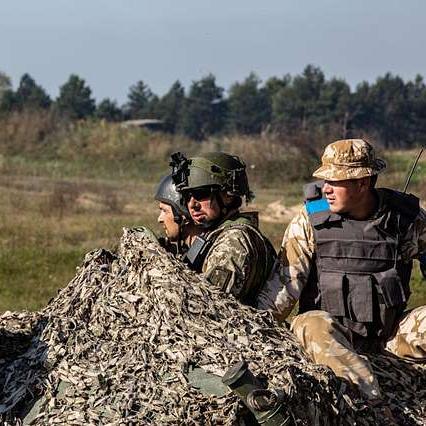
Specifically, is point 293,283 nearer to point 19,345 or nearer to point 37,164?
point 19,345

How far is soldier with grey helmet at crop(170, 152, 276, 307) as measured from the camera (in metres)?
6.48

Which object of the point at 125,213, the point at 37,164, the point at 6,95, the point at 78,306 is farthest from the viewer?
the point at 6,95

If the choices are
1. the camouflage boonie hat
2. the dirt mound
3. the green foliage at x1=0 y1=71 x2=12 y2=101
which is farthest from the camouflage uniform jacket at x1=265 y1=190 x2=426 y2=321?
the green foliage at x1=0 y1=71 x2=12 y2=101

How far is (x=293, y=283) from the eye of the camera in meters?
6.78

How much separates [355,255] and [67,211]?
62.6ft

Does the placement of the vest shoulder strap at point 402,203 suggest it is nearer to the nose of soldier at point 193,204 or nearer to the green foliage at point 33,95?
the nose of soldier at point 193,204

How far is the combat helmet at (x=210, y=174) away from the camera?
695 cm

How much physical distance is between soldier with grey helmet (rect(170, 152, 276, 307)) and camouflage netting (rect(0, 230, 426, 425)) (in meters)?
0.23

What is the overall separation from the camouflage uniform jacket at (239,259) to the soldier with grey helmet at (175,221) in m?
0.31

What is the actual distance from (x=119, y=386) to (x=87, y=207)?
2110 centimetres

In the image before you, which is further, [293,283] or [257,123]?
[257,123]

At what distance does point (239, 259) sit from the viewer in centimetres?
648

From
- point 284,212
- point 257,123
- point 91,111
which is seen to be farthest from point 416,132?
point 284,212

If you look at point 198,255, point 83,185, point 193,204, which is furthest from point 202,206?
point 83,185
